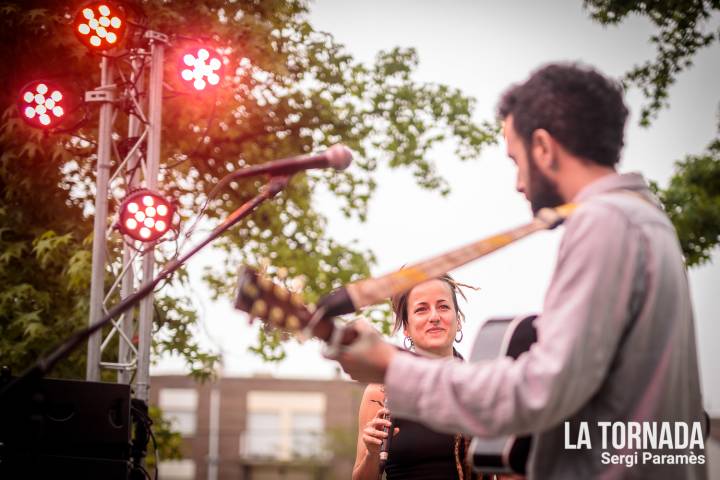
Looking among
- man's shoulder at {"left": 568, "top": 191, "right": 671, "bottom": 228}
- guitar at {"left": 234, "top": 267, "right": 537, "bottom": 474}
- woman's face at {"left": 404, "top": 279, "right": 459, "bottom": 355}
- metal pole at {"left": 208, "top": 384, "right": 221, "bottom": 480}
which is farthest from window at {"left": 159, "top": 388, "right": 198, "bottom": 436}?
man's shoulder at {"left": 568, "top": 191, "right": 671, "bottom": 228}

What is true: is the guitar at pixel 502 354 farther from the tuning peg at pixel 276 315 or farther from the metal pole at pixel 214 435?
the metal pole at pixel 214 435

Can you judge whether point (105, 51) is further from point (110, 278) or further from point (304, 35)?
point (304, 35)

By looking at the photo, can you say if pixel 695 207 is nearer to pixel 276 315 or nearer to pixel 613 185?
pixel 613 185

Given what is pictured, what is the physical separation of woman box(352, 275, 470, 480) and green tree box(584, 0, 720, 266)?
24.2ft

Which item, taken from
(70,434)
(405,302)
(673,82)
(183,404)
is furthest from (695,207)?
(183,404)

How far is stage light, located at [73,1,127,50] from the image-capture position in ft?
21.2

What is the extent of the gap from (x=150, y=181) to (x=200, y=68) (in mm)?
979

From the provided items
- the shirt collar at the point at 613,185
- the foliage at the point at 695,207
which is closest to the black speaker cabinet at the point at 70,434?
the shirt collar at the point at 613,185

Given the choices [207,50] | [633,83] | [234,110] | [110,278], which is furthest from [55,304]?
[633,83]

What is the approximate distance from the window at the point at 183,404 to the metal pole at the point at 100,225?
46.5m

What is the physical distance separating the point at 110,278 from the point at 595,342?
763 centimetres

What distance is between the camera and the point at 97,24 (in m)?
6.48

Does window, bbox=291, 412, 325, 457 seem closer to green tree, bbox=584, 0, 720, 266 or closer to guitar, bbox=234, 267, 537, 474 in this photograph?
green tree, bbox=584, 0, 720, 266

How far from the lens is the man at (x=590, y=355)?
175 cm
